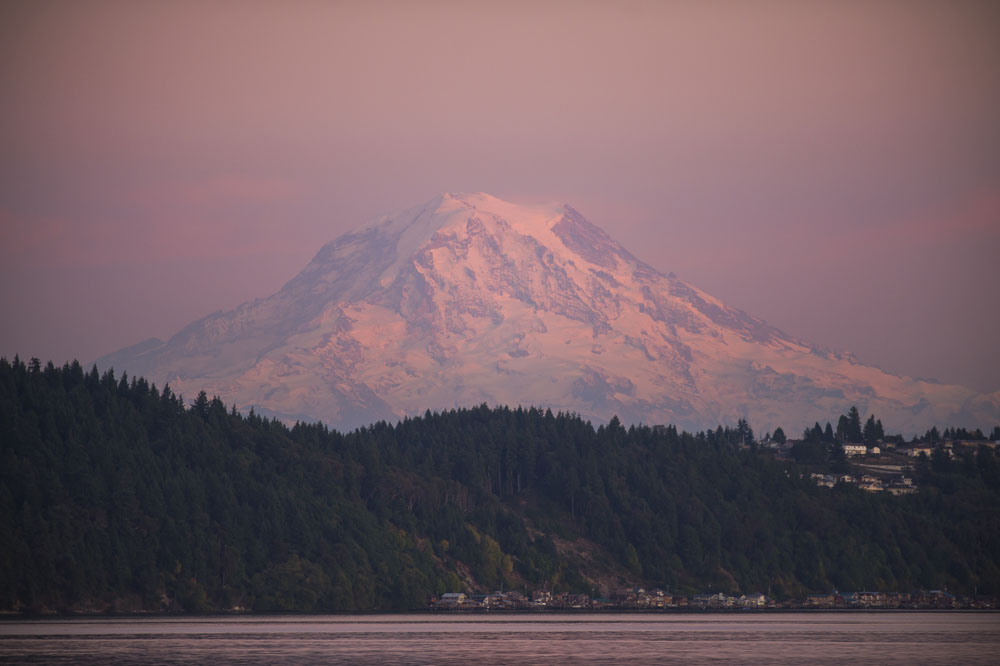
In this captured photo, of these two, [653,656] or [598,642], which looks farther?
[598,642]

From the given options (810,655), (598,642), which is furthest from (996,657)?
(598,642)

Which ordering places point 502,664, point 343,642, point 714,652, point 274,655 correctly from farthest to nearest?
point 343,642 < point 714,652 < point 274,655 < point 502,664

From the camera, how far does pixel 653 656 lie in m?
175

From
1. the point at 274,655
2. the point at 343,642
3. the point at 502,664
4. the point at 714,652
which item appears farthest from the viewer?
the point at 343,642

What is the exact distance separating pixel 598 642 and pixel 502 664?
42.6 meters

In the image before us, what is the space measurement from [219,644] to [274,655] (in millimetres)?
19193

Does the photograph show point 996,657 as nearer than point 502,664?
No

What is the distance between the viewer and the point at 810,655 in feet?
581

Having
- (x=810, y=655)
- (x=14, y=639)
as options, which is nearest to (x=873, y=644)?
(x=810, y=655)

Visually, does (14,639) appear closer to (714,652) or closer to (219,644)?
(219,644)

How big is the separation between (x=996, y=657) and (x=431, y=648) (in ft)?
223

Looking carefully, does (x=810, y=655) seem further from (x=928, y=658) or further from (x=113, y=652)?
(x=113, y=652)

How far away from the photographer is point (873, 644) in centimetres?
19850

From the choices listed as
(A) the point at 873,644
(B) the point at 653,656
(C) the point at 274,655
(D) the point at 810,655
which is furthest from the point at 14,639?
(A) the point at 873,644
